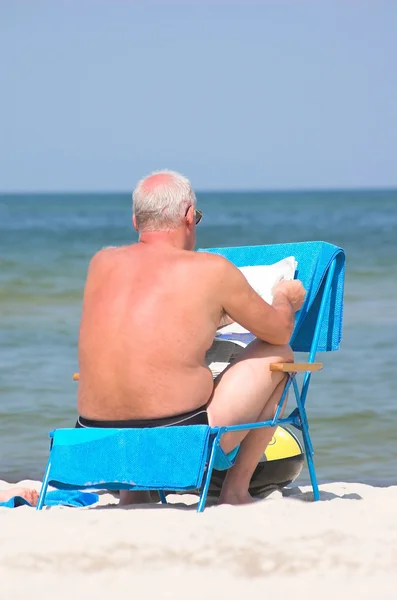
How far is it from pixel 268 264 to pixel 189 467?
1.30 metres

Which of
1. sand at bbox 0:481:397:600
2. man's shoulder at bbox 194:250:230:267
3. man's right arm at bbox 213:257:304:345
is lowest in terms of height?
sand at bbox 0:481:397:600

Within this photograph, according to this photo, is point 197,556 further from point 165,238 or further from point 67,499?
point 67,499

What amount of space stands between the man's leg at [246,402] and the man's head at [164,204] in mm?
505

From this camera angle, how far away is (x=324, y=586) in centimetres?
319

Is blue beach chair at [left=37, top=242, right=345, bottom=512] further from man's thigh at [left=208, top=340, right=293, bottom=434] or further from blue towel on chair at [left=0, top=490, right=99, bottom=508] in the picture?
blue towel on chair at [left=0, top=490, right=99, bottom=508]

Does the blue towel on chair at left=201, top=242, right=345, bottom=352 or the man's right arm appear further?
the blue towel on chair at left=201, top=242, right=345, bottom=352

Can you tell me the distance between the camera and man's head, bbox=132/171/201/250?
3930 millimetres

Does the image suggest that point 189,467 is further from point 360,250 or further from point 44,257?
point 360,250

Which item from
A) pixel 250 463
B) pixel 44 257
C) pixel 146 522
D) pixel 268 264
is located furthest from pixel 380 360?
pixel 44 257

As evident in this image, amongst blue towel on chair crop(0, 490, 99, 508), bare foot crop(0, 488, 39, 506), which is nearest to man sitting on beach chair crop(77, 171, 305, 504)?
blue towel on chair crop(0, 490, 99, 508)

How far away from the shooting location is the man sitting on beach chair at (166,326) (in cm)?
385

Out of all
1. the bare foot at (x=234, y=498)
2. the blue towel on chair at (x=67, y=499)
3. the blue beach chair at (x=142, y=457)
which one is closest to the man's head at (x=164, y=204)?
the blue beach chair at (x=142, y=457)

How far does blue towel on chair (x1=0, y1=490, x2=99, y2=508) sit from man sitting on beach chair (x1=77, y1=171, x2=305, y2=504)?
51cm

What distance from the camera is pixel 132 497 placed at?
4.31 m
